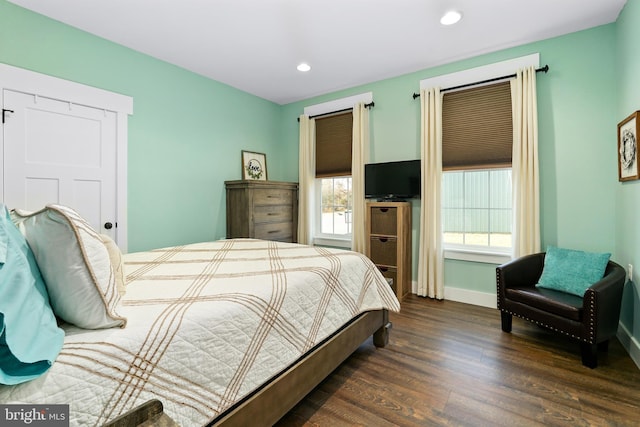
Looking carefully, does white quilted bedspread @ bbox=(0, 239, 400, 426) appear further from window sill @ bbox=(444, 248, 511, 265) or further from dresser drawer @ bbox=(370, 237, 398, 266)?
window sill @ bbox=(444, 248, 511, 265)

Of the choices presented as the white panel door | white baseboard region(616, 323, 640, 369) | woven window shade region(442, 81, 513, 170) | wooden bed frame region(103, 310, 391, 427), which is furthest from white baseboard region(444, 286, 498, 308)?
the white panel door

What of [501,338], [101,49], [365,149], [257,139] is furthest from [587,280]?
[101,49]

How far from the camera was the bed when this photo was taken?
Answer: 878mm

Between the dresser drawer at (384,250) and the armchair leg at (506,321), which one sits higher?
the dresser drawer at (384,250)

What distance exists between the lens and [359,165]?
4066 millimetres

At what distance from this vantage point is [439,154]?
3.47 m

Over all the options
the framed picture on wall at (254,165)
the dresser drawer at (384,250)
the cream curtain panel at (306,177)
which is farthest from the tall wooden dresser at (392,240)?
the framed picture on wall at (254,165)

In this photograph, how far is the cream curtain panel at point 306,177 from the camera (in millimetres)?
4551

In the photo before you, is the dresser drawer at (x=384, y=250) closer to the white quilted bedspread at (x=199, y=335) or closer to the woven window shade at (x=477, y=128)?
the woven window shade at (x=477, y=128)

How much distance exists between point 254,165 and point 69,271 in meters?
3.67

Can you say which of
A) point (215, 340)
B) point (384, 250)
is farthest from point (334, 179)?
point (215, 340)

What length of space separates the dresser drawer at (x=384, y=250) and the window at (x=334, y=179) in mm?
670

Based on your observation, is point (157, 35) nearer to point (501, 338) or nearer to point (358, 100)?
point (358, 100)

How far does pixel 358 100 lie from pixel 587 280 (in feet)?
10.3
